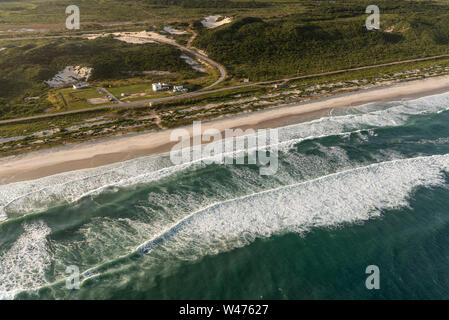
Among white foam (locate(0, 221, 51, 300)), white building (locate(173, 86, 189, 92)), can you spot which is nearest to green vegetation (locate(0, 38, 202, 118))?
white building (locate(173, 86, 189, 92))

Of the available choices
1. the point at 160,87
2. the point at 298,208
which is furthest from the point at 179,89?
the point at 298,208

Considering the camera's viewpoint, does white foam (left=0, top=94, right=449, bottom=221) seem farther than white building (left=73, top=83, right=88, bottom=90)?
No

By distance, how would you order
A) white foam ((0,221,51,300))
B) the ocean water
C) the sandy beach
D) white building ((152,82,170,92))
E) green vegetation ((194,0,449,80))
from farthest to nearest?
green vegetation ((194,0,449,80)) → white building ((152,82,170,92)) → the sandy beach → the ocean water → white foam ((0,221,51,300))

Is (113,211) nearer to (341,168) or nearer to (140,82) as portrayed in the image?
(341,168)

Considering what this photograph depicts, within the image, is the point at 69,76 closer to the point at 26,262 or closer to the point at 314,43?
the point at 26,262

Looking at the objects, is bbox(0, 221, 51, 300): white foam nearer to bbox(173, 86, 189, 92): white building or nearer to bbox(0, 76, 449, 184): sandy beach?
bbox(0, 76, 449, 184): sandy beach

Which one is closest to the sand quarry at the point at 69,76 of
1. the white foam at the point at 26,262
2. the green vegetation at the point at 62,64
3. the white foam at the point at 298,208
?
the green vegetation at the point at 62,64

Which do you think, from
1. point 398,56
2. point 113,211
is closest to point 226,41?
point 398,56
